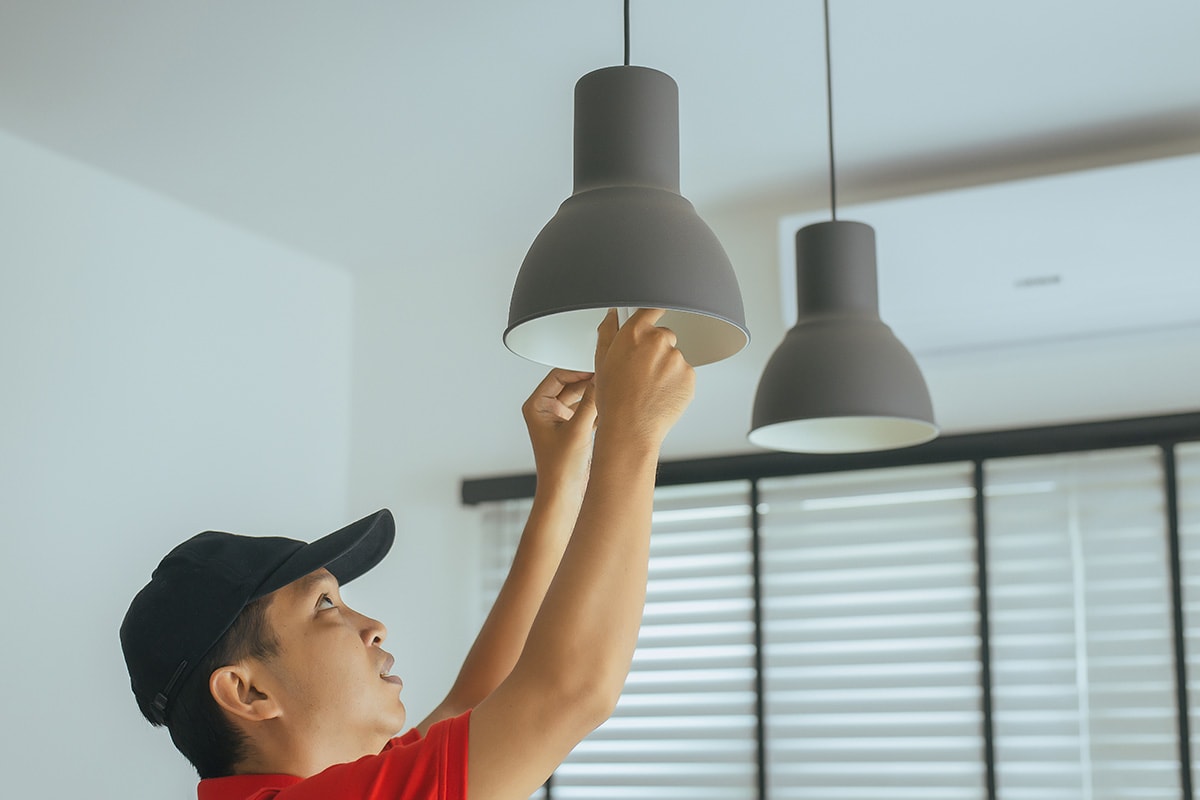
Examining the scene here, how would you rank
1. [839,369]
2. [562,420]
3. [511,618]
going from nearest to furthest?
1. [562,420]
2. [511,618]
3. [839,369]

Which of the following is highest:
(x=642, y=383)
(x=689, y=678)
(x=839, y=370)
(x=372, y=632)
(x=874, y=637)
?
(x=839, y=370)

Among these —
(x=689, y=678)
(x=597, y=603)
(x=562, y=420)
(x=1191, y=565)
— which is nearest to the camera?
(x=597, y=603)

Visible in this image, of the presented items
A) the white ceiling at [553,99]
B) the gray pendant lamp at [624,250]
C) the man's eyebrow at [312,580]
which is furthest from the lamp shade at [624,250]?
the white ceiling at [553,99]

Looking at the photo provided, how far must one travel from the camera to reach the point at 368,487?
12.4 feet

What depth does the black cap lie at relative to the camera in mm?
1452

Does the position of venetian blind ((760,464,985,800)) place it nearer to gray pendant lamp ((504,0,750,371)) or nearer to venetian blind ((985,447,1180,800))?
venetian blind ((985,447,1180,800))

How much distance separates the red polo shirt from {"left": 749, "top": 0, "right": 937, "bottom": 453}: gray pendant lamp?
0.88 meters

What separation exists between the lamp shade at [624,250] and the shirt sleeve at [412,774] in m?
0.44

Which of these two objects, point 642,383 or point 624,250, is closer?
point 642,383

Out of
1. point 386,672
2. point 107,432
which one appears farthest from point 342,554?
point 107,432

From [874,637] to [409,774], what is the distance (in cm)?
210

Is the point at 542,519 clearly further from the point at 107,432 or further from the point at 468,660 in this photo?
the point at 107,432

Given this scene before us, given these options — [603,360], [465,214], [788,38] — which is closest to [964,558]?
[788,38]

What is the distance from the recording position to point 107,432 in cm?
299
